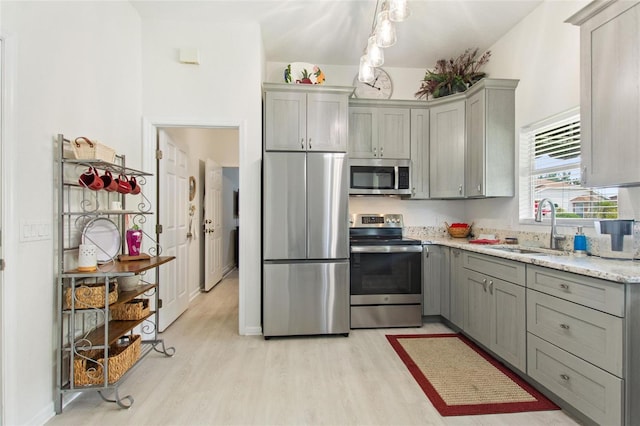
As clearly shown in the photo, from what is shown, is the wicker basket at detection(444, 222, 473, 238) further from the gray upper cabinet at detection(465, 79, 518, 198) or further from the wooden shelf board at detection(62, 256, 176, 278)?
the wooden shelf board at detection(62, 256, 176, 278)

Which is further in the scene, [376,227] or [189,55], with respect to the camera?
[376,227]

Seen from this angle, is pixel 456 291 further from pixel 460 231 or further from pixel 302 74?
pixel 302 74

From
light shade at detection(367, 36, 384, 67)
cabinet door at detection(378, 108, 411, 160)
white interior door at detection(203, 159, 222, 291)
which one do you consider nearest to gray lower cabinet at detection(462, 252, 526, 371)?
cabinet door at detection(378, 108, 411, 160)

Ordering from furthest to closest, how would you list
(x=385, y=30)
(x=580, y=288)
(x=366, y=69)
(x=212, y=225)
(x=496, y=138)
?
(x=212, y=225) < (x=496, y=138) < (x=366, y=69) < (x=385, y=30) < (x=580, y=288)

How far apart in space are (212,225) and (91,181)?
3.01 metres

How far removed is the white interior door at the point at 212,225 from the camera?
4699mm

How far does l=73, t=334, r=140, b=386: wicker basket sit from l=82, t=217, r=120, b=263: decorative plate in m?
0.63

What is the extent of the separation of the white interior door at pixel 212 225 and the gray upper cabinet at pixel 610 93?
433cm

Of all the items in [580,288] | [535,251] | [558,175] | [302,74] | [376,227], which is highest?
[302,74]

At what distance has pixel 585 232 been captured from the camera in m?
2.34

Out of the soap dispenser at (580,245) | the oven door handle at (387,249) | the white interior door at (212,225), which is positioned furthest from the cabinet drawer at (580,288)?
the white interior door at (212,225)

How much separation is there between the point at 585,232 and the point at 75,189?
11.9ft

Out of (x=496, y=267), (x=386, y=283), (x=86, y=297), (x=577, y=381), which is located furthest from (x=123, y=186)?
(x=577, y=381)

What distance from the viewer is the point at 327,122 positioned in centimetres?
303
